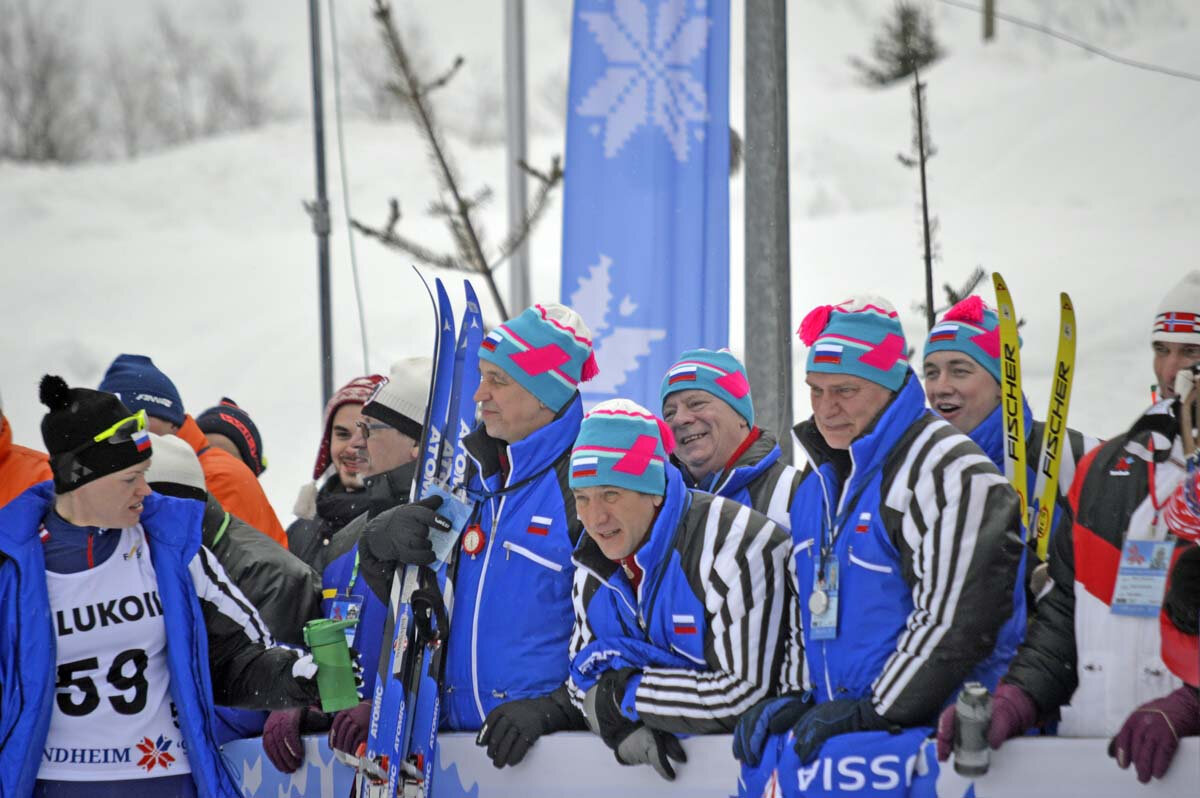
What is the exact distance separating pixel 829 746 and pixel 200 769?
149cm

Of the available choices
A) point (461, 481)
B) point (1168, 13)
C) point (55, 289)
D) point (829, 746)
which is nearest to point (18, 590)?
point (461, 481)

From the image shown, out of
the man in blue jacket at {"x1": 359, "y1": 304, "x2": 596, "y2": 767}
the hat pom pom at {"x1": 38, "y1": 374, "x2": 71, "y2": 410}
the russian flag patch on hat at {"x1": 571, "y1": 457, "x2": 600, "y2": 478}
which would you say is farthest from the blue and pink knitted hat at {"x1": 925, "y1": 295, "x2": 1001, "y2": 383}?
the hat pom pom at {"x1": 38, "y1": 374, "x2": 71, "y2": 410}

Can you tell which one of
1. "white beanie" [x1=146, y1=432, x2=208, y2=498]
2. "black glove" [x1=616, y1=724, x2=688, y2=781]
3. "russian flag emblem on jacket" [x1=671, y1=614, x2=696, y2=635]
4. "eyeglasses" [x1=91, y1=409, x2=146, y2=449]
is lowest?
"black glove" [x1=616, y1=724, x2=688, y2=781]

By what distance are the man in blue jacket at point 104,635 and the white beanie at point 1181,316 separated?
91.4 inches

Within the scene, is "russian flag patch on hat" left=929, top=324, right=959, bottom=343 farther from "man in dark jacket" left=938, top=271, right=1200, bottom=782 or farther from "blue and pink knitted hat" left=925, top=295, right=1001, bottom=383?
"man in dark jacket" left=938, top=271, right=1200, bottom=782

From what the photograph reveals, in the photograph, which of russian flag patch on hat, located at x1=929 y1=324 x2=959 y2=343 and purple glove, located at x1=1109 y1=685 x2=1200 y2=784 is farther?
russian flag patch on hat, located at x1=929 y1=324 x2=959 y2=343

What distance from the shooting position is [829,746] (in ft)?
10.3

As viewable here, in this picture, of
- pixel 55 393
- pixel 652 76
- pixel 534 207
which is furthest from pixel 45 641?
pixel 534 207

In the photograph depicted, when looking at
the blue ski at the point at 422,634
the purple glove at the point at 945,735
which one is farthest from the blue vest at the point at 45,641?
the purple glove at the point at 945,735

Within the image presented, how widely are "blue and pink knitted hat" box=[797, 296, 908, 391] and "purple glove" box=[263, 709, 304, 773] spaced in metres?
1.69

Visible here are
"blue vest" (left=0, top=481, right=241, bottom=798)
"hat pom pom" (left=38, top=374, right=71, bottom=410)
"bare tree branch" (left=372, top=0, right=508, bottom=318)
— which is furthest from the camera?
"bare tree branch" (left=372, top=0, right=508, bottom=318)

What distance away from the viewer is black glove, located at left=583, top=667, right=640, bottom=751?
3410 mm

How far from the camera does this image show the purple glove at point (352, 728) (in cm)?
373

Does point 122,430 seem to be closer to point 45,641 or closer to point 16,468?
point 45,641
